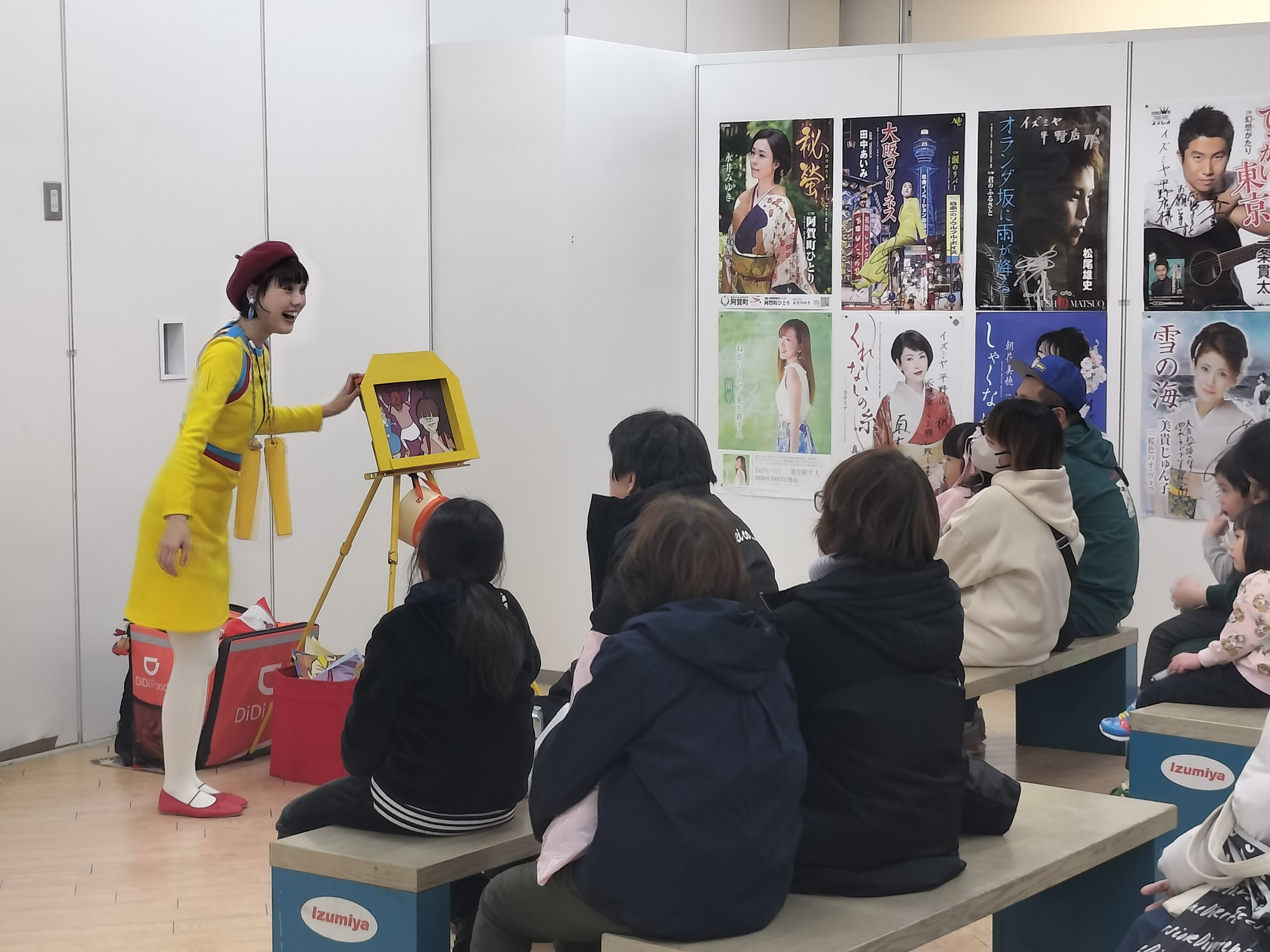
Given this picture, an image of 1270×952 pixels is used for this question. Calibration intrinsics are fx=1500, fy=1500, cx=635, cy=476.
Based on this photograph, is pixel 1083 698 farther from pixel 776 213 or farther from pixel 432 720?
pixel 432 720

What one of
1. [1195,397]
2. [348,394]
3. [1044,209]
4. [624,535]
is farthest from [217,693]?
[1195,397]

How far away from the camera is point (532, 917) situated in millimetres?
2734

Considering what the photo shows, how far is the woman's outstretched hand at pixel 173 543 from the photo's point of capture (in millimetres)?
4266

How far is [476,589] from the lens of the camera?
120 inches

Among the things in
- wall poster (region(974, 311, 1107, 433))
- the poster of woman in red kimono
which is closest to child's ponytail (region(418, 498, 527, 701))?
wall poster (region(974, 311, 1107, 433))

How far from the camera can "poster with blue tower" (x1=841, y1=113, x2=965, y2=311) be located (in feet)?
20.9

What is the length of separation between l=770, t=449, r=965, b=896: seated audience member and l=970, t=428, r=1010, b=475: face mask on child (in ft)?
7.09

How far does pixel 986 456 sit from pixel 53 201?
3300 millimetres

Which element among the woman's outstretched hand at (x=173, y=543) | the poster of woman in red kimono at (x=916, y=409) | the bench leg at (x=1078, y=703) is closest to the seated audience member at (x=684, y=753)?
the woman's outstretched hand at (x=173, y=543)

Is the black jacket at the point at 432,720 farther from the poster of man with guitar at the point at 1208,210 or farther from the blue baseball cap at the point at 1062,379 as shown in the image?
the poster of man with guitar at the point at 1208,210

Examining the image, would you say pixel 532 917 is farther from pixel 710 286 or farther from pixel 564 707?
pixel 710 286

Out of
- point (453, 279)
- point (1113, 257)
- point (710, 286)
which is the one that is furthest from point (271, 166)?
point (1113, 257)

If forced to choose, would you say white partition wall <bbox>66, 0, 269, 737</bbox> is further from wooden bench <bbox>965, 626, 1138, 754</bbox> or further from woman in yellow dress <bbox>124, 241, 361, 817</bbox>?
wooden bench <bbox>965, 626, 1138, 754</bbox>

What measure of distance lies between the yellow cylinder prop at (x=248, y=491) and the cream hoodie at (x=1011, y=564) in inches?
82.8
